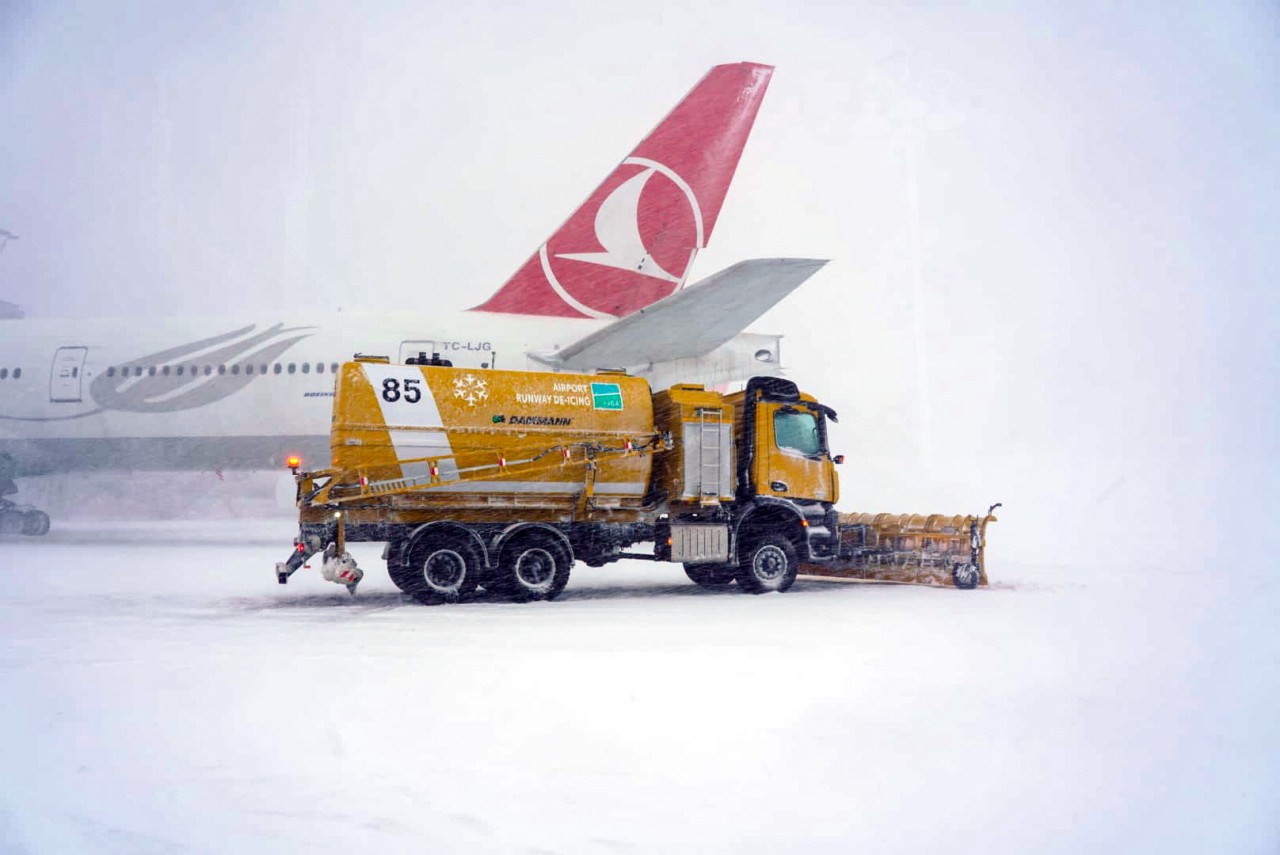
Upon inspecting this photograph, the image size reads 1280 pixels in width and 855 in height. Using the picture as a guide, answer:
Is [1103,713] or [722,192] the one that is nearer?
[1103,713]

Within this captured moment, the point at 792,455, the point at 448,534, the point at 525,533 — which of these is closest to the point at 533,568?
the point at 525,533

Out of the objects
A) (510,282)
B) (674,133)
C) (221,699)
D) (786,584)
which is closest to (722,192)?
(674,133)

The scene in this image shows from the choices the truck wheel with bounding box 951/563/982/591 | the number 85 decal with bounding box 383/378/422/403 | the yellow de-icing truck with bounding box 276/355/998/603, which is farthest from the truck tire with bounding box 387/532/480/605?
the truck wheel with bounding box 951/563/982/591

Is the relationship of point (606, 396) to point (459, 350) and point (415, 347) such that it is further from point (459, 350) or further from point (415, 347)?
point (415, 347)

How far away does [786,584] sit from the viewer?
11.3 meters

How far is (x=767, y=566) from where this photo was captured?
37.0 ft

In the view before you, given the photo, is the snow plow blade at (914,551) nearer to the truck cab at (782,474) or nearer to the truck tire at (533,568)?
the truck cab at (782,474)

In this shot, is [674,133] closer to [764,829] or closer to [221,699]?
[221,699]

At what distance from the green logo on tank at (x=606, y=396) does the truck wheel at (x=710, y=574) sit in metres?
2.66

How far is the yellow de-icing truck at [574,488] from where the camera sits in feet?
31.5

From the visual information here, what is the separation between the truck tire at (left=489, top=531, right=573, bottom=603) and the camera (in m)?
9.91

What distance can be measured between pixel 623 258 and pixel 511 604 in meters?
9.90

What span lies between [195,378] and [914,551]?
42.1 ft

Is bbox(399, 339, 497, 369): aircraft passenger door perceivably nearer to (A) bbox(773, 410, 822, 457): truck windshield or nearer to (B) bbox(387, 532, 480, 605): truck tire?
(A) bbox(773, 410, 822, 457): truck windshield
